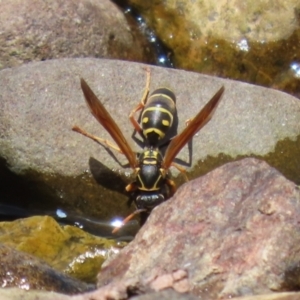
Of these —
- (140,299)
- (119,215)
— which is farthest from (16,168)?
(140,299)

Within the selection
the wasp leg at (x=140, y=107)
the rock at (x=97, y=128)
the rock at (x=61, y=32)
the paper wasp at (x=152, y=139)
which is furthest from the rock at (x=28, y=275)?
the rock at (x=61, y=32)

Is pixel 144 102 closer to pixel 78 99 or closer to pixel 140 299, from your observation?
pixel 78 99

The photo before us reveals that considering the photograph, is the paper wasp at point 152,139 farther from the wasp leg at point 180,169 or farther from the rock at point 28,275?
the rock at point 28,275

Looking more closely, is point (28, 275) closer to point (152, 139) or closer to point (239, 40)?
point (152, 139)

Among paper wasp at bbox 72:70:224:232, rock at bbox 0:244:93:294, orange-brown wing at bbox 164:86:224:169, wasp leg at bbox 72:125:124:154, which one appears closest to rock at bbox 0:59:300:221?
wasp leg at bbox 72:125:124:154

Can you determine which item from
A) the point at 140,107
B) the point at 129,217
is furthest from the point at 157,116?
the point at 129,217

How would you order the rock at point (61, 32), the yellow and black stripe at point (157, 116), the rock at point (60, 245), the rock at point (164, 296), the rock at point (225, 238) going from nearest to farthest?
the rock at point (164, 296)
the rock at point (225, 238)
the rock at point (60, 245)
the yellow and black stripe at point (157, 116)
the rock at point (61, 32)
